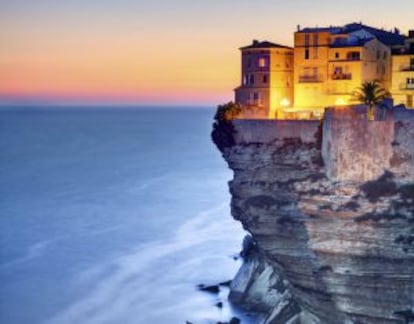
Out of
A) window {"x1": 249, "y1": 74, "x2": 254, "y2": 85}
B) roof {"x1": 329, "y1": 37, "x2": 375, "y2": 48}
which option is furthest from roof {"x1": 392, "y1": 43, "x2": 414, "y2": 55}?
window {"x1": 249, "y1": 74, "x2": 254, "y2": 85}

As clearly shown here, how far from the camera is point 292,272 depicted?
38.2 meters

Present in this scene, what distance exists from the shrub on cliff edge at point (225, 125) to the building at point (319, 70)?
235 cm

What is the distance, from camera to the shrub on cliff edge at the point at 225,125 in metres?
41.3

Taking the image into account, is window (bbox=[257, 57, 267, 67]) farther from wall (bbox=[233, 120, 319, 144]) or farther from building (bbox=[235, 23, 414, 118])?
wall (bbox=[233, 120, 319, 144])

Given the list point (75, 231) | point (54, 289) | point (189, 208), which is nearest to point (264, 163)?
point (54, 289)

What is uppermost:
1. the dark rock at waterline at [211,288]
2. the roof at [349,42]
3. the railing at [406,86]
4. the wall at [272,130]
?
the roof at [349,42]

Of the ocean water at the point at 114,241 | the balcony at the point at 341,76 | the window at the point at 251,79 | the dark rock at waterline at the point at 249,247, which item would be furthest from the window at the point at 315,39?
the ocean water at the point at 114,241

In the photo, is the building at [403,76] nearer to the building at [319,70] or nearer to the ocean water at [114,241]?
the building at [319,70]

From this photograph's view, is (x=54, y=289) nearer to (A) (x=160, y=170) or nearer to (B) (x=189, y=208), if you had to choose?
(B) (x=189, y=208)

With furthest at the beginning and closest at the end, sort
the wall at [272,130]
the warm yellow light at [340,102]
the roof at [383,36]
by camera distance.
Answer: the roof at [383,36], the warm yellow light at [340,102], the wall at [272,130]

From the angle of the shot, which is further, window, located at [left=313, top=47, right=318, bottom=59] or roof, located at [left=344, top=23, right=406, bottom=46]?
roof, located at [left=344, top=23, right=406, bottom=46]

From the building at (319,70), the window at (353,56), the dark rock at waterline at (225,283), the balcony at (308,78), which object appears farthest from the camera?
the dark rock at waterline at (225,283)

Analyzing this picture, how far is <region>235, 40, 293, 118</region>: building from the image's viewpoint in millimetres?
44438

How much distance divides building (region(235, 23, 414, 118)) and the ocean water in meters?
13.3
